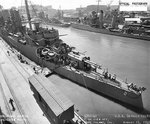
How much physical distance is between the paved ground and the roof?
66.2 inches

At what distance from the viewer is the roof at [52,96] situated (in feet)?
28.7

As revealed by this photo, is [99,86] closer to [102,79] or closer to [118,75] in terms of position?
[102,79]

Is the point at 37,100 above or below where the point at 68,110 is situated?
below

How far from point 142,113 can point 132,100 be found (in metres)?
1.40

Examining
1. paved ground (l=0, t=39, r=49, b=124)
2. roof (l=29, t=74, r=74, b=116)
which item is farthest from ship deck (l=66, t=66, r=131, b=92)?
paved ground (l=0, t=39, r=49, b=124)

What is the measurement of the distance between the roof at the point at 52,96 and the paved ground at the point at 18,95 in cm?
168

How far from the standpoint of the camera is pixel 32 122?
941 cm

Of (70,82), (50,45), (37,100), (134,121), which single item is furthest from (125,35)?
(37,100)

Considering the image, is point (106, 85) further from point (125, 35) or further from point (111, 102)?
point (125, 35)

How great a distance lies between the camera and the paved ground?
978 cm

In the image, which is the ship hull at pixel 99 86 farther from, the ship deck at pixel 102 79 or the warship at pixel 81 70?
the ship deck at pixel 102 79

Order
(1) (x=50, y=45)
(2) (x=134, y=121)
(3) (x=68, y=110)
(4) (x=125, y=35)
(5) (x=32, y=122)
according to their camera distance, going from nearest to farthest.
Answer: (3) (x=68, y=110)
(5) (x=32, y=122)
(2) (x=134, y=121)
(1) (x=50, y=45)
(4) (x=125, y=35)

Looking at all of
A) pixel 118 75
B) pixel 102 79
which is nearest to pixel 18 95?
pixel 102 79

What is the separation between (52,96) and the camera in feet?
32.2
